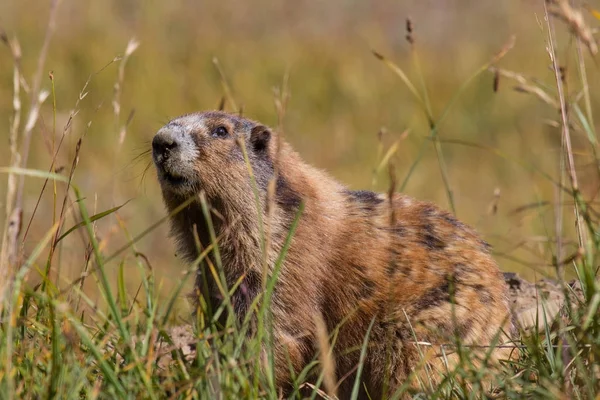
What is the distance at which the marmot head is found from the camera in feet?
13.6

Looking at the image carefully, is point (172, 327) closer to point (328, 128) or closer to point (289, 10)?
point (328, 128)

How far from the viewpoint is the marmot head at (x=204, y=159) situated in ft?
13.6

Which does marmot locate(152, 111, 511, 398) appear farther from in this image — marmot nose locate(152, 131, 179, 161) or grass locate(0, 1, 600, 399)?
grass locate(0, 1, 600, 399)

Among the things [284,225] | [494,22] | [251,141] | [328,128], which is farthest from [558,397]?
[494,22]

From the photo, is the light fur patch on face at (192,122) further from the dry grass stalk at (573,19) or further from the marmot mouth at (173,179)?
the dry grass stalk at (573,19)

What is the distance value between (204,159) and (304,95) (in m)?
8.81

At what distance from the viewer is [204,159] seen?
4.21 meters

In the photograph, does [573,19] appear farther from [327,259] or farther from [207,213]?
[327,259]

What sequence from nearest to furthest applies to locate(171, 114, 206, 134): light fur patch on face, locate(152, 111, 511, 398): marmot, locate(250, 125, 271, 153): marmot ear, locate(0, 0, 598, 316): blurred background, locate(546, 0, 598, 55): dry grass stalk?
locate(546, 0, 598, 55): dry grass stalk → locate(152, 111, 511, 398): marmot → locate(171, 114, 206, 134): light fur patch on face → locate(250, 125, 271, 153): marmot ear → locate(0, 0, 598, 316): blurred background

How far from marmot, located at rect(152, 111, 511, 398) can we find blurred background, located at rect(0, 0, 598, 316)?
407 cm

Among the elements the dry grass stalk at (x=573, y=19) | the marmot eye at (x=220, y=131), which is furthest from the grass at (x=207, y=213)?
the marmot eye at (x=220, y=131)

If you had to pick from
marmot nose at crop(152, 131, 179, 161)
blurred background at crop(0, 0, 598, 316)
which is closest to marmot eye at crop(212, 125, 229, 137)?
marmot nose at crop(152, 131, 179, 161)

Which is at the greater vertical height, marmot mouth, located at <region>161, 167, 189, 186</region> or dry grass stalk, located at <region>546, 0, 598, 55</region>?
dry grass stalk, located at <region>546, 0, 598, 55</region>

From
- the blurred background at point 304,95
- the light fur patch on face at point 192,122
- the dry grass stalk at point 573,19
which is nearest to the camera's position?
the dry grass stalk at point 573,19
